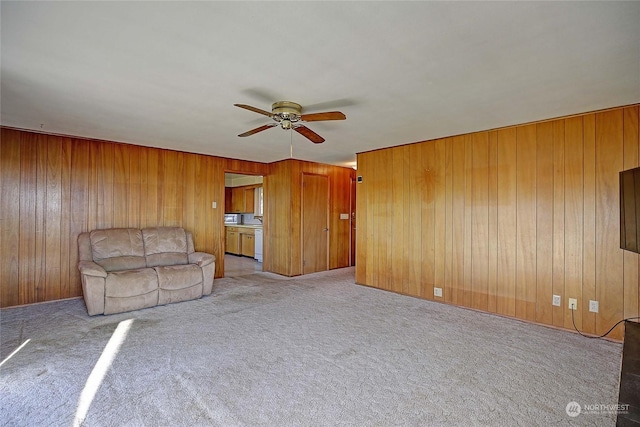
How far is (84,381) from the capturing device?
2324mm

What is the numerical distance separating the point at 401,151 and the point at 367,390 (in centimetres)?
367

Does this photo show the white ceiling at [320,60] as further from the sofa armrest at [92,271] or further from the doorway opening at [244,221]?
the doorway opening at [244,221]

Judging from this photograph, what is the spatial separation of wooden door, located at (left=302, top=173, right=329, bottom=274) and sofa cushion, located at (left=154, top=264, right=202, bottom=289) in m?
2.38

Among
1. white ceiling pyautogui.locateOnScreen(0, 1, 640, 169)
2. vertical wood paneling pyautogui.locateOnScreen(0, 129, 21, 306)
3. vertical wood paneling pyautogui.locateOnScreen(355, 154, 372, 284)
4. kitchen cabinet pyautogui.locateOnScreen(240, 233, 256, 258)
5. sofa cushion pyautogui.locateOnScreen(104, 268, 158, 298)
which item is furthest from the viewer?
kitchen cabinet pyautogui.locateOnScreen(240, 233, 256, 258)

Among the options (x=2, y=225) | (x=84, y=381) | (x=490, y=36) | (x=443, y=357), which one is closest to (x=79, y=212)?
(x=2, y=225)

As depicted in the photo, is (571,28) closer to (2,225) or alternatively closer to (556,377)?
(556,377)

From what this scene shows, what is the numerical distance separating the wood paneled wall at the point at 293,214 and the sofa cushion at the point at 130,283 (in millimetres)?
2695

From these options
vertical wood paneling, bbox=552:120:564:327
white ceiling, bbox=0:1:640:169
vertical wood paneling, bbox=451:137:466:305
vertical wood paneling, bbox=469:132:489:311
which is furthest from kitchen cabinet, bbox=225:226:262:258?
vertical wood paneling, bbox=552:120:564:327

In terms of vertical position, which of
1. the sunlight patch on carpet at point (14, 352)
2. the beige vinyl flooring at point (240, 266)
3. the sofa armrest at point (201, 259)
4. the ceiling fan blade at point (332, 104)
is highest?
the ceiling fan blade at point (332, 104)

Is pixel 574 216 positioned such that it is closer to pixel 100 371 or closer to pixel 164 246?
pixel 100 371

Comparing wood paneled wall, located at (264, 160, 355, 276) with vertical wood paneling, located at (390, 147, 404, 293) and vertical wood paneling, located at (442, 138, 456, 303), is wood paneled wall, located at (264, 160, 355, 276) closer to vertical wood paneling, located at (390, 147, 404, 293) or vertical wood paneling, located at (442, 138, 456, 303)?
vertical wood paneling, located at (390, 147, 404, 293)

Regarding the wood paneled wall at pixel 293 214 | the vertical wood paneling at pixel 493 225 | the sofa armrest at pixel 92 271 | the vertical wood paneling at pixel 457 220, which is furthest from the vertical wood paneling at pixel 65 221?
the vertical wood paneling at pixel 493 225

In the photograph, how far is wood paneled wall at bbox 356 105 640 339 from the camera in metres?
3.24

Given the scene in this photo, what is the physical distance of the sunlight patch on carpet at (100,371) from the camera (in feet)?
6.55
